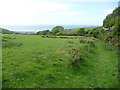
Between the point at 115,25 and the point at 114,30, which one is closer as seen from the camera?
the point at 115,25

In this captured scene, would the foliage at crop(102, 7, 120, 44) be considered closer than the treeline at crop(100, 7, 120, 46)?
Yes

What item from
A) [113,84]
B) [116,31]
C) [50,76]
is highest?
[116,31]

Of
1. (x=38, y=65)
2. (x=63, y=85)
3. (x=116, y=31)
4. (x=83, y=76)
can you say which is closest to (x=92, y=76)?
(x=83, y=76)

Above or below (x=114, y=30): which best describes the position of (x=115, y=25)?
above

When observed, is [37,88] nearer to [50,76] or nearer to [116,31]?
[50,76]

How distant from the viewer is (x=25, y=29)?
68250 millimetres

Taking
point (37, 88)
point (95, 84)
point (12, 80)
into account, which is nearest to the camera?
point (37, 88)

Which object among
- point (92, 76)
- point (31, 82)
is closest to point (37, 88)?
point (31, 82)

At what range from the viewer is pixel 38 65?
11.7m

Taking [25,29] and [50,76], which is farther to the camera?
[25,29]

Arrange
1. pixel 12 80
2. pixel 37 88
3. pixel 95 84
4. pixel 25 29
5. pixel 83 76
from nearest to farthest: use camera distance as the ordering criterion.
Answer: pixel 37 88
pixel 12 80
pixel 95 84
pixel 83 76
pixel 25 29

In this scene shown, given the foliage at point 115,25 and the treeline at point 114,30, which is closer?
the foliage at point 115,25

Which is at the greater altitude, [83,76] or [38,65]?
[38,65]

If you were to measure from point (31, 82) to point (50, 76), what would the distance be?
1.57 metres
